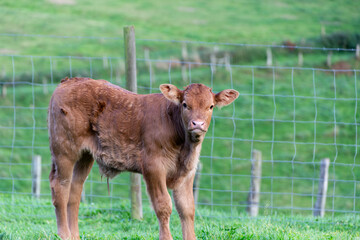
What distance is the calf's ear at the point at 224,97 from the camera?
6188mm

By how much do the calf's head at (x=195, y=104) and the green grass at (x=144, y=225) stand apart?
1240 millimetres

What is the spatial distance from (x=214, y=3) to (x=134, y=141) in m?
37.2

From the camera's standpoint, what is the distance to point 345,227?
7473 mm

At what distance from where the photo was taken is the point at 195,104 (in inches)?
231

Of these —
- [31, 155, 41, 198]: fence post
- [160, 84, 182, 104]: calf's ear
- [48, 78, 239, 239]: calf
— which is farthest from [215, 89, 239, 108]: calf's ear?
[31, 155, 41, 198]: fence post

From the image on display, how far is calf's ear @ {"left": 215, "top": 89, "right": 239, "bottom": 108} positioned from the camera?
619 centimetres

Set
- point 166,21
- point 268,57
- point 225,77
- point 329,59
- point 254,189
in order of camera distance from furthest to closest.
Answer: point 166,21 → point 329,59 → point 268,57 → point 225,77 → point 254,189

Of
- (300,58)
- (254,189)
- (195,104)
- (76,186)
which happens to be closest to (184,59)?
(300,58)

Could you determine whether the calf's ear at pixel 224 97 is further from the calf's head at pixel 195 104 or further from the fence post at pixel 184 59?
the fence post at pixel 184 59

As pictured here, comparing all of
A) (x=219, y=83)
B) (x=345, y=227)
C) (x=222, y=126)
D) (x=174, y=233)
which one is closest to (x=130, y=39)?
(x=174, y=233)

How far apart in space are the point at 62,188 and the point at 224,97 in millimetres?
2317

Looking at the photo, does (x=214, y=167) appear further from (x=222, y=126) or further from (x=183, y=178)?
(x=183, y=178)

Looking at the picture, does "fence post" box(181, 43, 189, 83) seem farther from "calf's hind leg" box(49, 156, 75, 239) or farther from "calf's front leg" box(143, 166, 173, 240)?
"calf's front leg" box(143, 166, 173, 240)

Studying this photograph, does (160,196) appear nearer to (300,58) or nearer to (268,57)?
(268,57)
